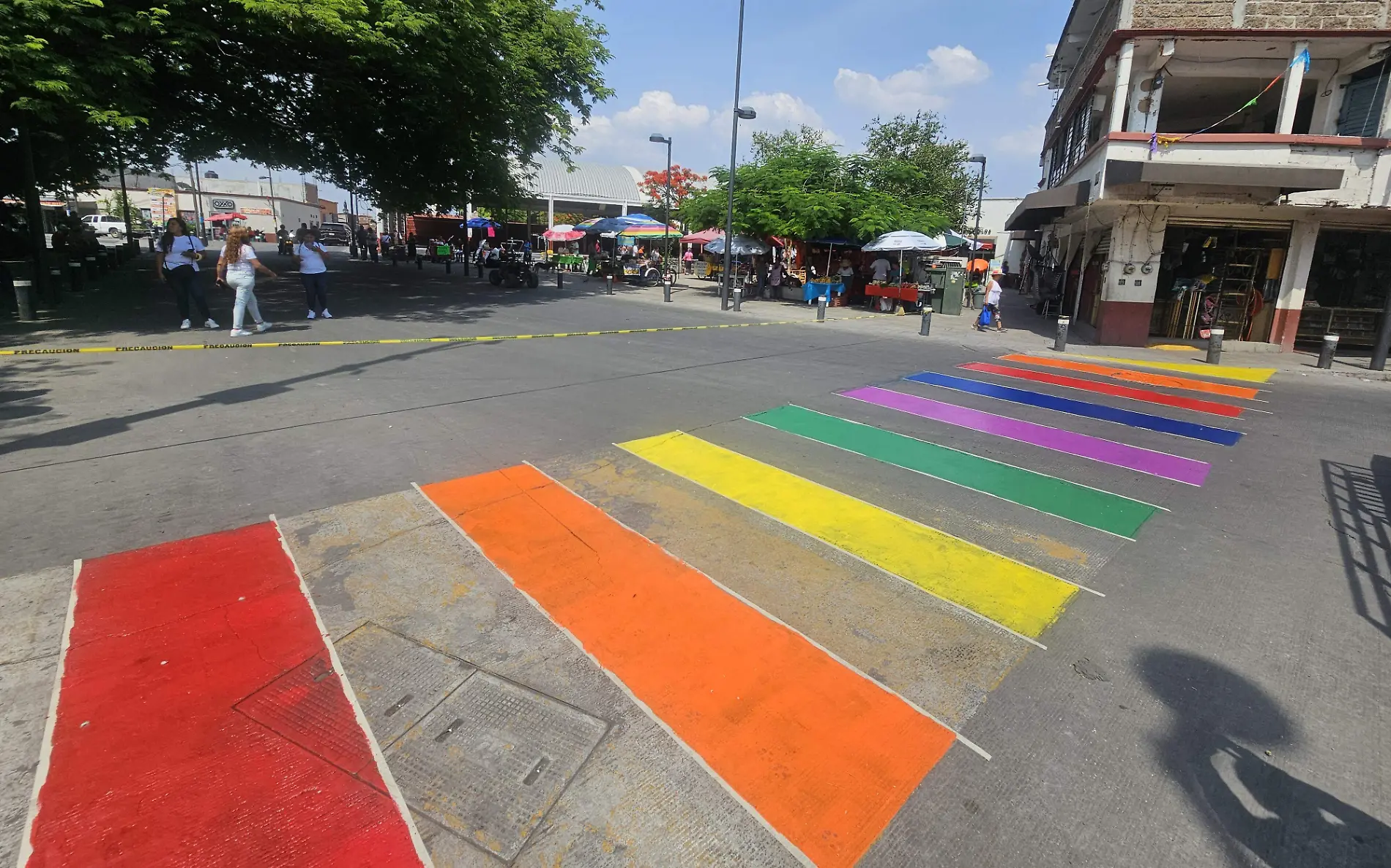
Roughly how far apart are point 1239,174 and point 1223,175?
0.83 ft

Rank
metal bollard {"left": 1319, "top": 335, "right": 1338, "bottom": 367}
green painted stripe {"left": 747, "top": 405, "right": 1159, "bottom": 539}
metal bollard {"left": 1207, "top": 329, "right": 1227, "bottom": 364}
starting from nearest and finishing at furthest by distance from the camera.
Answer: green painted stripe {"left": 747, "top": 405, "right": 1159, "bottom": 539}, metal bollard {"left": 1319, "top": 335, "right": 1338, "bottom": 367}, metal bollard {"left": 1207, "top": 329, "right": 1227, "bottom": 364}

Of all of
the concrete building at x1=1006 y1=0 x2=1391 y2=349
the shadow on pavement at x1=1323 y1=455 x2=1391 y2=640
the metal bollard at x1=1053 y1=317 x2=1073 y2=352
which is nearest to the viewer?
the shadow on pavement at x1=1323 y1=455 x2=1391 y2=640

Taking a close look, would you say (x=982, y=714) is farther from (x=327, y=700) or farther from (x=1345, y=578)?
(x=1345, y=578)

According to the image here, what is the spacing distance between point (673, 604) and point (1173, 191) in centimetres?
1750

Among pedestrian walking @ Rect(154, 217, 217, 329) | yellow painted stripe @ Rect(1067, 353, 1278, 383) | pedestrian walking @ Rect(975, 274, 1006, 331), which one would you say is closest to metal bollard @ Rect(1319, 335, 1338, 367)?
yellow painted stripe @ Rect(1067, 353, 1278, 383)

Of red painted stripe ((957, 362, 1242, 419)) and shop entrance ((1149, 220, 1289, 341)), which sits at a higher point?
shop entrance ((1149, 220, 1289, 341))

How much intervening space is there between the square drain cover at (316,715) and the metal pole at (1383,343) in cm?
1929

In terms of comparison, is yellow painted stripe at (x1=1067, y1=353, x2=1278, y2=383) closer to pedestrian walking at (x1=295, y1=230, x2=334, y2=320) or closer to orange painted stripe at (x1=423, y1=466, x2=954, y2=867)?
orange painted stripe at (x1=423, y1=466, x2=954, y2=867)

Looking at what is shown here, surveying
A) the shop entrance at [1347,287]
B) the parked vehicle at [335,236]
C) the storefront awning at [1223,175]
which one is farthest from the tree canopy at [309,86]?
the parked vehicle at [335,236]

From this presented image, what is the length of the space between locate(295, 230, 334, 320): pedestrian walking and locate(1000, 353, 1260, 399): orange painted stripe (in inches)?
573

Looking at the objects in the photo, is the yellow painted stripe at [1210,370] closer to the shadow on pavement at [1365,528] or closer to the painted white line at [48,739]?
the shadow on pavement at [1365,528]

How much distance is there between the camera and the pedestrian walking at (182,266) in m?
12.2

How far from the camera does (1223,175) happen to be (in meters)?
14.2

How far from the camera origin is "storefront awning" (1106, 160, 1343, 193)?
45.2 ft
